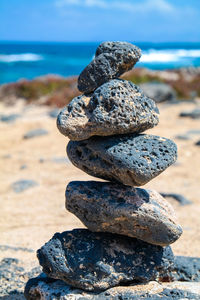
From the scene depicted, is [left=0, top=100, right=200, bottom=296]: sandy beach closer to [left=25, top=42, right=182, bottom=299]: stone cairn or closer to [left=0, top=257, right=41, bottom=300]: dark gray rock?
[left=0, top=257, right=41, bottom=300]: dark gray rock

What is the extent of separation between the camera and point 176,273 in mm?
4031

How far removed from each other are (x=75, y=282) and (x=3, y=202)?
4.55m

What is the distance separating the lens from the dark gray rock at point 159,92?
63.3ft

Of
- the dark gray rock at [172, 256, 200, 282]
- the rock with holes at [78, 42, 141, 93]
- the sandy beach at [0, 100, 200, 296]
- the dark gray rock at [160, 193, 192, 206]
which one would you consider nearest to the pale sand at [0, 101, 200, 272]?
the sandy beach at [0, 100, 200, 296]

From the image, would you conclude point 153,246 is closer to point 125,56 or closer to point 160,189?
point 125,56

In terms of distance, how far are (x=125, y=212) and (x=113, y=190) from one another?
0.78ft

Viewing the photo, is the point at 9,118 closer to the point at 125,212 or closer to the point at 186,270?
the point at 186,270

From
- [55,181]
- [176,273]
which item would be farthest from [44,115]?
[176,273]

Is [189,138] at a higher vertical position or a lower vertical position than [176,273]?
lower

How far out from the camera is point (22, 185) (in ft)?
27.7

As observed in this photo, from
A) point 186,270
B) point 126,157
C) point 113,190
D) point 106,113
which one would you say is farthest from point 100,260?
point 106,113

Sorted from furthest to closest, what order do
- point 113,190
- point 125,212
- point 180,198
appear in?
1. point 180,198
2. point 113,190
3. point 125,212

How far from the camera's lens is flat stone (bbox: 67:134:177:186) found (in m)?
3.13

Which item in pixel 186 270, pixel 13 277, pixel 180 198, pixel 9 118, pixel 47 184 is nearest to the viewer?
pixel 186 270
